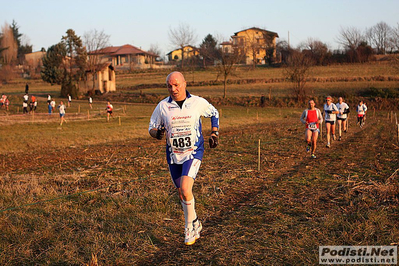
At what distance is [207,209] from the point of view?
7281 mm

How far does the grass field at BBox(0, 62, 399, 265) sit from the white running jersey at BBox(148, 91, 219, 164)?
131cm

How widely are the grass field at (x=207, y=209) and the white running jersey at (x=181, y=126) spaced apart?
131 centimetres

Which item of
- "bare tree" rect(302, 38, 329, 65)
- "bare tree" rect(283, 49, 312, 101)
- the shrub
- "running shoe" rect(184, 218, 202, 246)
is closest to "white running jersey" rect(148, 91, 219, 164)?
"running shoe" rect(184, 218, 202, 246)

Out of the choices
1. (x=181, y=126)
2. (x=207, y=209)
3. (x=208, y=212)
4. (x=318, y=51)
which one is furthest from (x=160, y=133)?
(x=318, y=51)

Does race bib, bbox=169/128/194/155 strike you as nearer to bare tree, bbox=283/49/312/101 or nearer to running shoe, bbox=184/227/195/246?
running shoe, bbox=184/227/195/246

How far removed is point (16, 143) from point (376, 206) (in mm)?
17727

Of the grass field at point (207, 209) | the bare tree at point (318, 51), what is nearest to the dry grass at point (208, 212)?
the grass field at point (207, 209)

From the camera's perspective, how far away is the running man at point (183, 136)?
5.51 m

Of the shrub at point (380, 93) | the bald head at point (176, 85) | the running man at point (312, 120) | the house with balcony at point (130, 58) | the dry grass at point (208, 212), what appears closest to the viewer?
the dry grass at point (208, 212)

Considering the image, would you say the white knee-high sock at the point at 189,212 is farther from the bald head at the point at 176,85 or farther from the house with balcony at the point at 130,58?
the house with balcony at the point at 130,58

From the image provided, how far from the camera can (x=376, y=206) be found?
22.7 feet

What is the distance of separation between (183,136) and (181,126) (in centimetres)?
15

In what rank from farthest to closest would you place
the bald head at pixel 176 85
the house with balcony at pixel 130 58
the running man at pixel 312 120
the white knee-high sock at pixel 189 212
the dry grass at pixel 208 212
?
the house with balcony at pixel 130 58 < the running man at pixel 312 120 < the white knee-high sock at pixel 189 212 < the bald head at pixel 176 85 < the dry grass at pixel 208 212

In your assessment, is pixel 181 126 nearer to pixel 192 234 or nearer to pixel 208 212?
pixel 192 234
